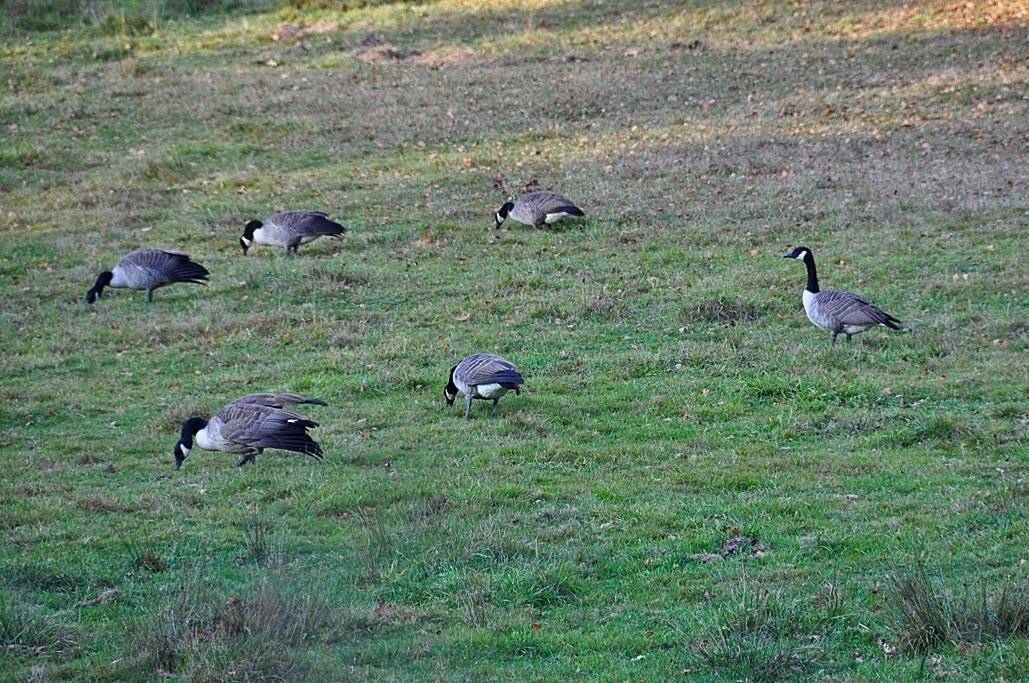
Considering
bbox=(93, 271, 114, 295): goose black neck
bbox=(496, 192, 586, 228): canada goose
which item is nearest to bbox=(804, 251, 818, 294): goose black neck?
bbox=(496, 192, 586, 228): canada goose

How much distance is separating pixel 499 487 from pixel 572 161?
1310cm

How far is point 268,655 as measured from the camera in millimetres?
5953

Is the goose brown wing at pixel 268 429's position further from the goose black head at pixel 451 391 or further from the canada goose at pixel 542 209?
the canada goose at pixel 542 209

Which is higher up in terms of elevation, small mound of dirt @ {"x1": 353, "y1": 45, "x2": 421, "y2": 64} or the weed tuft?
small mound of dirt @ {"x1": 353, "y1": 45, "x2": 421, "y2": 64}

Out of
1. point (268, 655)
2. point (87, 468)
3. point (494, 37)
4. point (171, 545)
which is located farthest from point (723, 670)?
point (494, 37)

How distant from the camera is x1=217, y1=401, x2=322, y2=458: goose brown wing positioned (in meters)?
9.49

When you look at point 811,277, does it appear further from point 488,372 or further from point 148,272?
point 148,272

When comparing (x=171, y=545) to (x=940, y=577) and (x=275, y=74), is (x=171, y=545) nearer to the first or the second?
(x=940, y=577)

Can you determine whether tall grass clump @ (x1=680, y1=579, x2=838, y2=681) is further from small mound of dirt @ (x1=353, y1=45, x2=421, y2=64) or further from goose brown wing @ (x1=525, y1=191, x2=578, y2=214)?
small mound of dirt @ (x1=353, y1=45, x2=421, y2=64)

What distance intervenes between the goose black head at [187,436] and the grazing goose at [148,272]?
603cm

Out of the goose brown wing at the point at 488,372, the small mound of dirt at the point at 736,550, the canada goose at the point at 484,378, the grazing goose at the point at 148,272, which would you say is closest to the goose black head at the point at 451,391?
the canada goose at the point at 484,378

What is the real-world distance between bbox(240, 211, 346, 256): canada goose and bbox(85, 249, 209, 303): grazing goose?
1.61m

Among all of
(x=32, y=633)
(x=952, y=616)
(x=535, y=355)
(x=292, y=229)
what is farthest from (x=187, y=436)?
(x=292, y=229)

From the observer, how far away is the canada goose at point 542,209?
17531 millimetres
